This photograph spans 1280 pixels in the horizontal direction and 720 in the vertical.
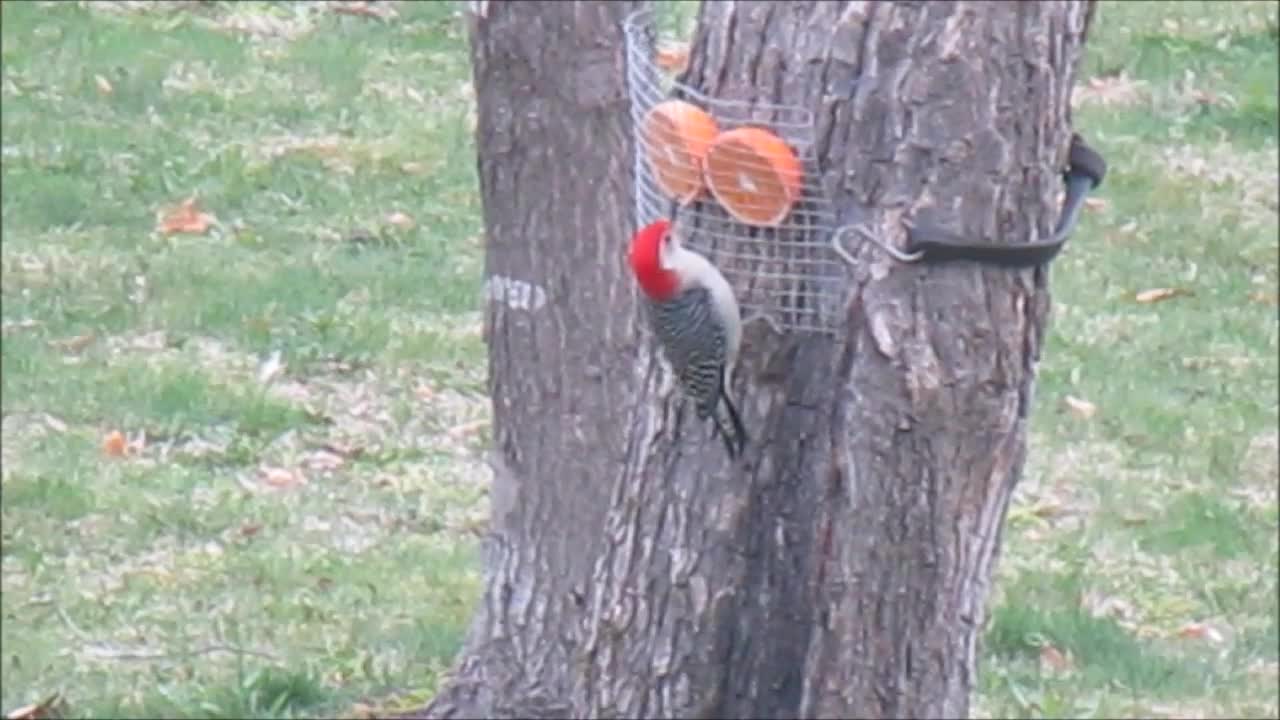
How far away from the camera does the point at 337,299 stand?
371 inches

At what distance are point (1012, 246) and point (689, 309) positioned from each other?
44cm

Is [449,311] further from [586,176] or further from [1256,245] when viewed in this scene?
[586,176]

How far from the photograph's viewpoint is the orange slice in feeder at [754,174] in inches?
146

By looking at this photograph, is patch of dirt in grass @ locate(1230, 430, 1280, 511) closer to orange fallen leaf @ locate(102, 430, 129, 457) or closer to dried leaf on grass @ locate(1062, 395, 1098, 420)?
dried leaf on grass @ locate(1062, 395, 1098, 420)

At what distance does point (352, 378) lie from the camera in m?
8.62

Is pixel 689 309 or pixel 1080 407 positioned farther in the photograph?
pixel 1080 407

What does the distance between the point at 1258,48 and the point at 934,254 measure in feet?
32.9

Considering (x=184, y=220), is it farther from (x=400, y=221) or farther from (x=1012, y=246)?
(x=1012, y=246)

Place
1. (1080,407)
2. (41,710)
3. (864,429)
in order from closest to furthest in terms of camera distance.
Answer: (864,429) → (41,710) → (1080,407)

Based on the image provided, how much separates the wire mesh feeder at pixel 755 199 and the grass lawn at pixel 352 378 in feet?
8.13

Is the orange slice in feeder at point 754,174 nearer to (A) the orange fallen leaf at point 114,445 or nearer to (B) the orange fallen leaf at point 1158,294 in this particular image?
(A) the orange fallen leaf at point 114,445

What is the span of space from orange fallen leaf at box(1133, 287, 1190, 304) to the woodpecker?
6328 mm

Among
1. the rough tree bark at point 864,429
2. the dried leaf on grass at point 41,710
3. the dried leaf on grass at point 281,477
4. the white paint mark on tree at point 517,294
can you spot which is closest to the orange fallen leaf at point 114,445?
the dried leaf on grass at point 281,477

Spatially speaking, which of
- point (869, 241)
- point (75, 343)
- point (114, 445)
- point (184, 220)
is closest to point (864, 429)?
point (869, 241)
